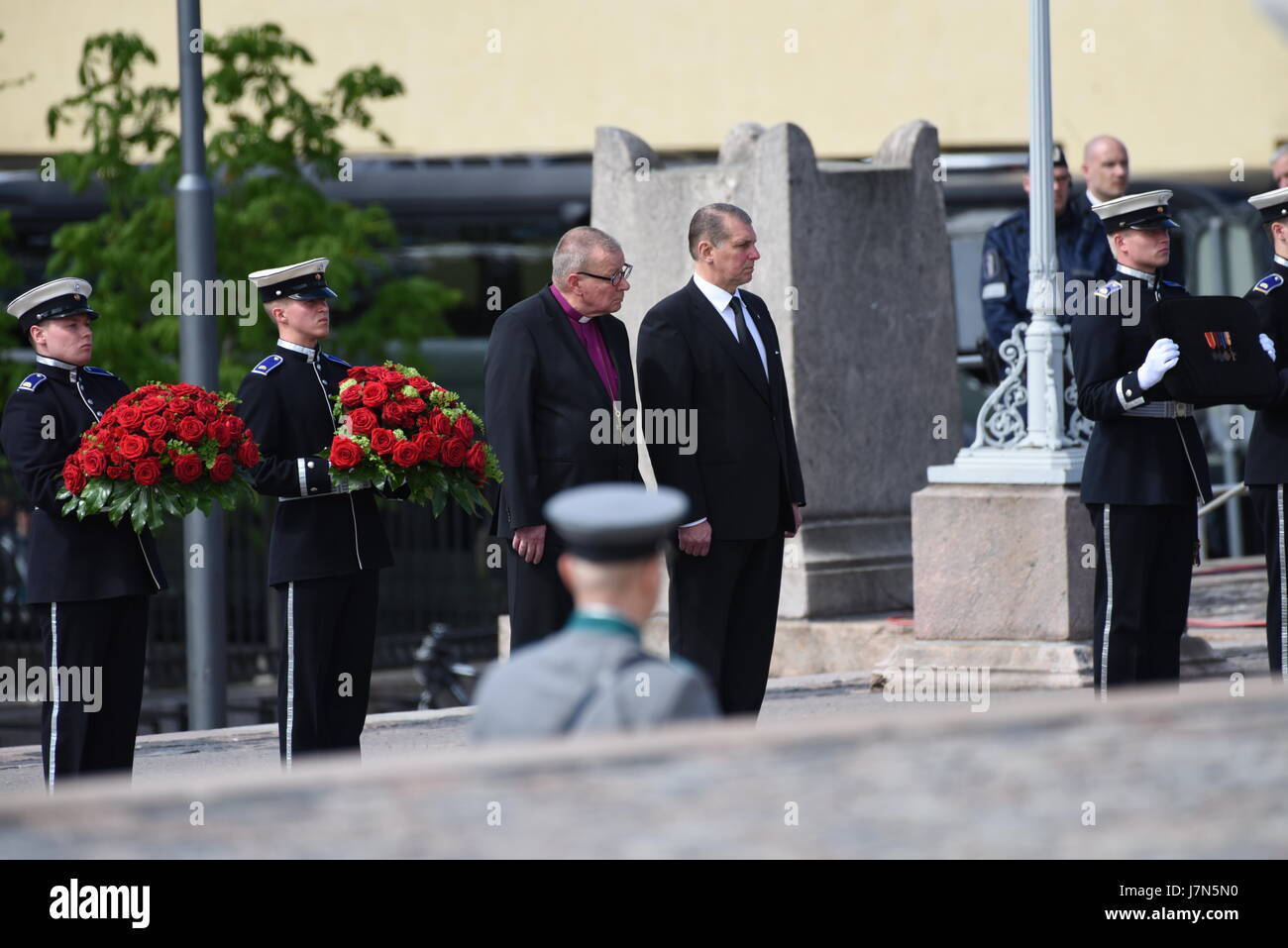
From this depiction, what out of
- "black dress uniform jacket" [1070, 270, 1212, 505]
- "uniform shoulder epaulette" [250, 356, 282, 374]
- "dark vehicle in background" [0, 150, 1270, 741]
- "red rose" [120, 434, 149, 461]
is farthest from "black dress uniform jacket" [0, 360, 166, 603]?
"dark vehicle in background" [0, 150, 1270, 741]

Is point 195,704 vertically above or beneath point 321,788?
beneath

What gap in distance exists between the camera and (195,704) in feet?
33.6

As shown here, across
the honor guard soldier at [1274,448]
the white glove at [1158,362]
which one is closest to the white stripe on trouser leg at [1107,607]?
the white glove at [1158,362]

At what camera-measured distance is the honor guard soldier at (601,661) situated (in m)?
3.02

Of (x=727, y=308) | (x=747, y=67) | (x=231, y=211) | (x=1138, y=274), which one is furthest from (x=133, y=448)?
(x=747, y=67)

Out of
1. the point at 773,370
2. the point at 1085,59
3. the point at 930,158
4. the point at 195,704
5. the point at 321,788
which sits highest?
the point at 1085,59

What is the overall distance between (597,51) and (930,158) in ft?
38.9

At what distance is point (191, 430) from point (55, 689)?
38.5 inches

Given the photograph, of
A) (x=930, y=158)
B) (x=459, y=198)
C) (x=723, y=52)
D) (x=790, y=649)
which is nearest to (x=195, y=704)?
(x=790, y=649)

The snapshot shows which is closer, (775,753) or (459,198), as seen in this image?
(775,753)

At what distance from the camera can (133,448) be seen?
5922mm

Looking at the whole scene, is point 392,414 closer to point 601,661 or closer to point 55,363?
point 55,363

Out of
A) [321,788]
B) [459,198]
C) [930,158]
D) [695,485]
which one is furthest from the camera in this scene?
[459,198]
